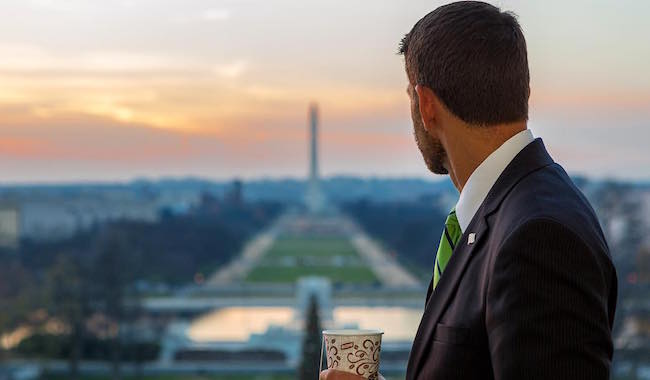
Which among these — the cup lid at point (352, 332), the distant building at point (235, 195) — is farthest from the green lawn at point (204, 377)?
the distant building at point (235, 195)

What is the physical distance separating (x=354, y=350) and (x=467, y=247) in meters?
0.23

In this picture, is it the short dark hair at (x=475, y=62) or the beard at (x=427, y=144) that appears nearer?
the short dark hair at (x=475, y=62)

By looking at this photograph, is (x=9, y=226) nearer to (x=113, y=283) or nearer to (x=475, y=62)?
(x=113, y=283)

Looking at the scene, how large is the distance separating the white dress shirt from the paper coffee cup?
226 mm

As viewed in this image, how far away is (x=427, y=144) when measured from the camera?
1.86 meters

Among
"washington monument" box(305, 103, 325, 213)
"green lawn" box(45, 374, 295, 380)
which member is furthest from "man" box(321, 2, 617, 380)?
"washington monument" box(305, 103, 325, 213)

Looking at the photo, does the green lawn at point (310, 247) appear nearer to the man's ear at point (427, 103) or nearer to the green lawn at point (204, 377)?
the green lawn at point (204, 377)

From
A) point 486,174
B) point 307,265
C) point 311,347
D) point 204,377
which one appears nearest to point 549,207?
Result: point 486,174

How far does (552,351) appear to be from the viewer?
1533 mm

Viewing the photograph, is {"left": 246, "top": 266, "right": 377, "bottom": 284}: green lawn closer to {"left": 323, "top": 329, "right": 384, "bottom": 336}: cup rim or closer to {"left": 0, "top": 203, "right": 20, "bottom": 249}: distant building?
{"left": 0, "top": 203, "right": 20, "bottom": 249}: distant building

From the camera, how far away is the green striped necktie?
1944 mm

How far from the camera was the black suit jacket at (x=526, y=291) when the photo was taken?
1.54m

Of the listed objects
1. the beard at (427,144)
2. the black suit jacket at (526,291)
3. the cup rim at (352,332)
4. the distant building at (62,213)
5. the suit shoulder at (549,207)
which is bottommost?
the distant building at (62,213)

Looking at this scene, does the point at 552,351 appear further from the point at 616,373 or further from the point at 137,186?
the point at 137,186
